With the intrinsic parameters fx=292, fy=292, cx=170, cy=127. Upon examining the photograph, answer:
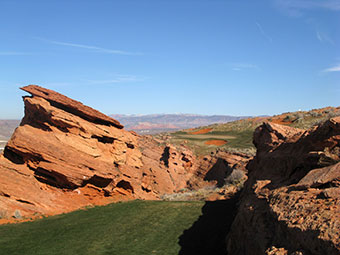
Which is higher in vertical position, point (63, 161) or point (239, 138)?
point (239, 138)

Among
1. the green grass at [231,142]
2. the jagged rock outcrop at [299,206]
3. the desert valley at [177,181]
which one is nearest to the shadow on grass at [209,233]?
the desert valley at [177,181]

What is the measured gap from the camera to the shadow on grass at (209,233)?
11625 millimetres

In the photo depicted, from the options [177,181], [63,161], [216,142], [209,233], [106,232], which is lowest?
[177,181]

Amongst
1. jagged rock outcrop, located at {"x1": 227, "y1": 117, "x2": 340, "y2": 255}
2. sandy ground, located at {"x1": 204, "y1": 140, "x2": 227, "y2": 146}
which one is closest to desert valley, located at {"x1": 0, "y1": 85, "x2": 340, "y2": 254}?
jagged rock outcrop, located at {"x1": 227, "y1": 117, "x2": 340, "y2": 255}

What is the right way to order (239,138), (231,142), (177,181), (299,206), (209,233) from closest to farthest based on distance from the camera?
1. (299,206)
2. (209,233)
3. (177,181)
4. (231,142)
5. (239,138)

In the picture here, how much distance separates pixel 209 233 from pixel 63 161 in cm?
1064

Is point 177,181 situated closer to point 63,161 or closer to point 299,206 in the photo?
point 63,161

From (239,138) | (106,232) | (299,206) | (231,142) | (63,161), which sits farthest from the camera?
(239,138)

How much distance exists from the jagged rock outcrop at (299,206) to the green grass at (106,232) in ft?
11.8

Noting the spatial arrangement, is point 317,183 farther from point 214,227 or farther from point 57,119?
point 57,119

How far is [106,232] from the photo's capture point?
13.7 m

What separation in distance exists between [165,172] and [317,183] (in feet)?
83.1

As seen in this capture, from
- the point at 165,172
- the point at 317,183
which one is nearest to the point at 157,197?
the point at 165,172

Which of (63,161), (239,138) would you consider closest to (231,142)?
(239,138)
